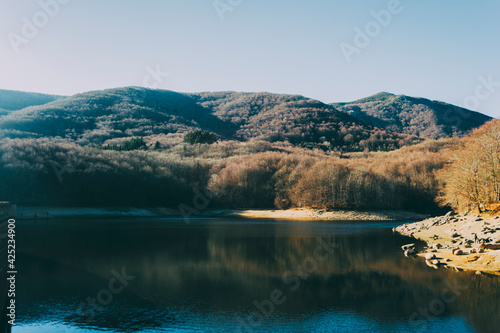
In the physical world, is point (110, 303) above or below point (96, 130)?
below

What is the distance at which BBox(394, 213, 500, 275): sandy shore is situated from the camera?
25062 mm

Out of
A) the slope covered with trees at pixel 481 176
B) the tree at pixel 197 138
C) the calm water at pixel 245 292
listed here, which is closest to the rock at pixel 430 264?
the calm water at pixel 245 292

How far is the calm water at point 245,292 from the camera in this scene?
15516 millimetres

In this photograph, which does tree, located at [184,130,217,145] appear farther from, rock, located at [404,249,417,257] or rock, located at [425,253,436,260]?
rock, located at [425,253,436,260]

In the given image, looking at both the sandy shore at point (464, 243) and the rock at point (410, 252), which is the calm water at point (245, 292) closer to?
the rock at point (410, 252)

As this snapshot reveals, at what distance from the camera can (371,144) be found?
18138 cm

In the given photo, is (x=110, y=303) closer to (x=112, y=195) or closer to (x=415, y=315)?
(x=415, y=315)

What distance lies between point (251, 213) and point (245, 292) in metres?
75.2

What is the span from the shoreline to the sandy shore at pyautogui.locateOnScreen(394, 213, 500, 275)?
33955mm

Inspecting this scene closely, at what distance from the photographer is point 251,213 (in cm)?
9481

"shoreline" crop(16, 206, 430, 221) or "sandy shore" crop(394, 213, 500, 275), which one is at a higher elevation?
"sandy shore" crop(394, 213, 500, 275)

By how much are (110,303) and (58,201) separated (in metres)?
75.9

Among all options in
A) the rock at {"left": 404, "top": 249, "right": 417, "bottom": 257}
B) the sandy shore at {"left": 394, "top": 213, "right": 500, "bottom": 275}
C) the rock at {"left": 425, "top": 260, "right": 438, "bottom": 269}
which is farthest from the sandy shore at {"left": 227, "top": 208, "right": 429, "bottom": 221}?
the rock at {"left": 425, "top": 260, "right": 438, "bottom": 269}

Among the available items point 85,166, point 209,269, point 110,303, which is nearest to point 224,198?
point 85,166
